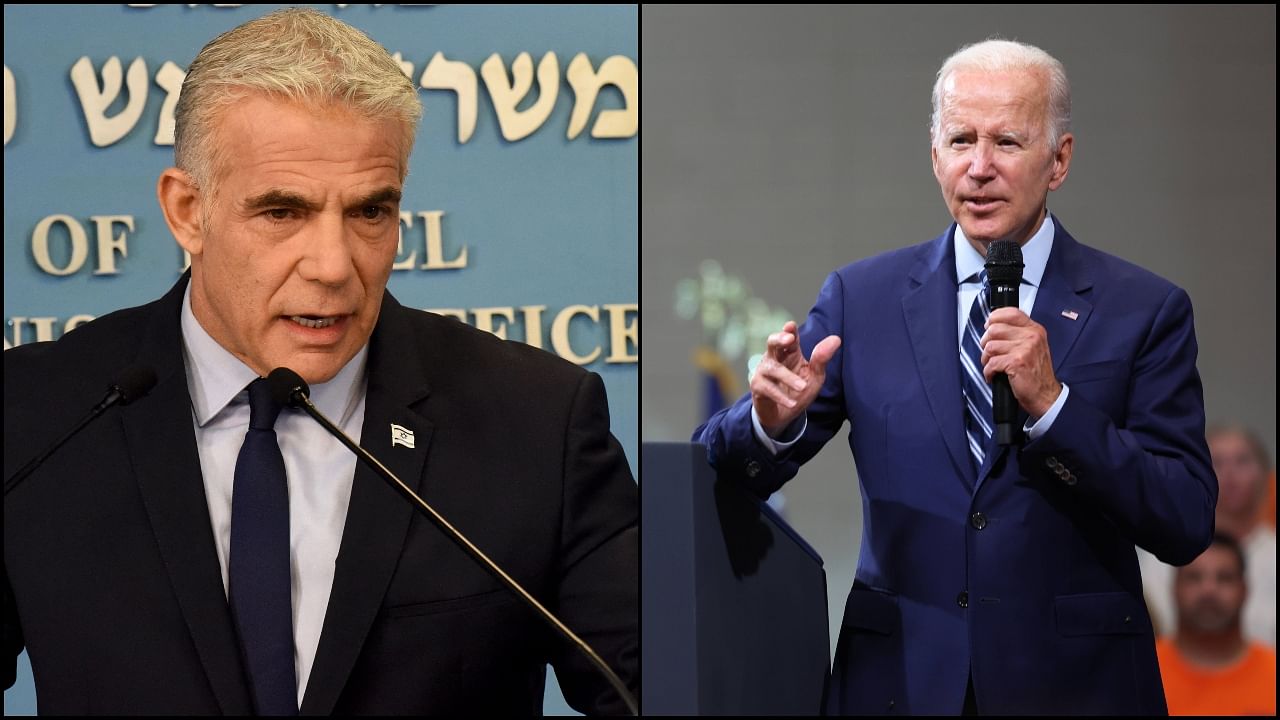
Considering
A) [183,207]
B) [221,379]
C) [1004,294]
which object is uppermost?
[183,207]

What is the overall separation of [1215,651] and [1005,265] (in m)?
3.05

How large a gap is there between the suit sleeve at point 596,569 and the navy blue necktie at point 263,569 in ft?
1.40

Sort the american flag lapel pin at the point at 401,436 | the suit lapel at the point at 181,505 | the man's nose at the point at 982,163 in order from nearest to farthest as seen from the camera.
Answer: the suit lapel at the point at 181,505 → the american flag lapel pin at the point at 401,436 → the man's nose at the point at 982,163

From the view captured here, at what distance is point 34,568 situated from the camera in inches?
80.6

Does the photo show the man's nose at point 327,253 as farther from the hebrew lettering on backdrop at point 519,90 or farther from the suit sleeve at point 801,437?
the hebrew lettering on backdrop at point 519,90

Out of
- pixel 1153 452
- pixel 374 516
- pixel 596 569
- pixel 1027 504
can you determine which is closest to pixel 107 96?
pixel 374 516

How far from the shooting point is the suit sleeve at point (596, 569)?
2.18 meters

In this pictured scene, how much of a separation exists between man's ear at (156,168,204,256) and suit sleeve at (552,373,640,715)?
0.62m

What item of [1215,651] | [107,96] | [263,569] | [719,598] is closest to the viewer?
[263,569]

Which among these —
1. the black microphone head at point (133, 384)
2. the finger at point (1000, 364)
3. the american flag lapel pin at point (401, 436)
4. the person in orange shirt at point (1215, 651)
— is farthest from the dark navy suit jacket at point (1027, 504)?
the person in orange shirt at point (1215, 651)

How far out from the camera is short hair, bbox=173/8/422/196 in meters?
2.08

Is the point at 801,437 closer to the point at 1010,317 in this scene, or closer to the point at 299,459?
the point at 1010,317

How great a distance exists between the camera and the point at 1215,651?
15.4 feet

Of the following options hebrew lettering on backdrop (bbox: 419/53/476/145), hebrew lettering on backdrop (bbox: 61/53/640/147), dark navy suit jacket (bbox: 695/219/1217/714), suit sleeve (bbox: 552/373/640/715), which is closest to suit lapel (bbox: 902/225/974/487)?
dark navy suit jacket (bbox: 695/219/1217/714)
